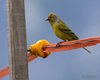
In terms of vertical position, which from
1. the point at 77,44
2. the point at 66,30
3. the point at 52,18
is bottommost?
the point at 77,44

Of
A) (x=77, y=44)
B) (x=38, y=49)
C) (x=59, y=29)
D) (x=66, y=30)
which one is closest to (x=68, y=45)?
(x=77, y=44)

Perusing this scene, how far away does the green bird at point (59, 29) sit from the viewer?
8.45m

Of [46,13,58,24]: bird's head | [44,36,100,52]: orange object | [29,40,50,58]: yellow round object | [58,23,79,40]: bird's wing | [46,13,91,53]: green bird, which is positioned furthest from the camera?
[46,13,58,24]: bird's head

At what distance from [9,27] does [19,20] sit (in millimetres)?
176

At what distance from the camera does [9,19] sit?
5160 millimetres

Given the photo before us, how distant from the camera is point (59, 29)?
8.98 meters

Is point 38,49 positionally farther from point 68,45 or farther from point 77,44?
point 77,44

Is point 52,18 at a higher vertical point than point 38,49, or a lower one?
higher

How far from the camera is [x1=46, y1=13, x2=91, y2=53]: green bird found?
845 cm

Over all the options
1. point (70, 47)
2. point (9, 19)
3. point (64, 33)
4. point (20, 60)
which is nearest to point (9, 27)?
point (9, 19)

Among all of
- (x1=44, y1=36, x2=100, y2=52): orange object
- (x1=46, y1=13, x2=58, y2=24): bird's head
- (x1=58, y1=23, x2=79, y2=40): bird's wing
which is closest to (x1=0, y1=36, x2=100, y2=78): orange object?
(x1=44, y1=36, x2=100, y2=52): orange object

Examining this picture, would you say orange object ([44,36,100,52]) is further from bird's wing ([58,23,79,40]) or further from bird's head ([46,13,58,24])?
bird's head ([46,13,58,24])

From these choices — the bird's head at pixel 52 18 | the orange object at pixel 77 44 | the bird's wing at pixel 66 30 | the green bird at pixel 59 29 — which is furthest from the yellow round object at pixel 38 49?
the bird's head at pixel 52 18

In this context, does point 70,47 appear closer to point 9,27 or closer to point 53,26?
point 9,27
